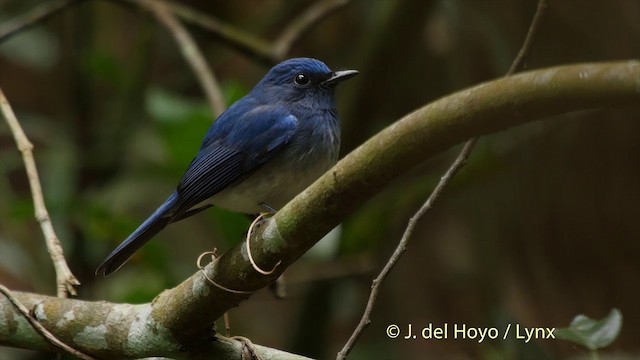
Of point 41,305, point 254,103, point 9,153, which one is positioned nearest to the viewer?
point 41,305

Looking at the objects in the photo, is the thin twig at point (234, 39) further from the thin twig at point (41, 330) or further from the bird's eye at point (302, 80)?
the thin twig at point (41, 330)

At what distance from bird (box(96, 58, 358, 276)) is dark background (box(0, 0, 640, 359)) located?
61 cm

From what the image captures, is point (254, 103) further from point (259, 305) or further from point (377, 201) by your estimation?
point (259, 305)

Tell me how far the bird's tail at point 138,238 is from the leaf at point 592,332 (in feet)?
4.42

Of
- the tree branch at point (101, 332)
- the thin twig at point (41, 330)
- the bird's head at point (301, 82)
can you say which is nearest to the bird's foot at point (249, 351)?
the tree branch at point (101, 332)

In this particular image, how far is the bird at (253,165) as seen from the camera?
2840 millimetres

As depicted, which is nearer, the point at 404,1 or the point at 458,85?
the point at 404,1

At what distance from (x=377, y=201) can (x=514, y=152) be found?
2.77 feet

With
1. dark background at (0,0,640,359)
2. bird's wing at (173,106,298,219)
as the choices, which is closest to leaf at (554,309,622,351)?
bird's wing at (173,106,298,219)

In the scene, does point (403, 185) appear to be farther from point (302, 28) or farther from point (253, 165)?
point (253, 165)

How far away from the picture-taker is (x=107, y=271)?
2.83 m

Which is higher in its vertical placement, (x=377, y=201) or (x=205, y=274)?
(x=377, y=201)

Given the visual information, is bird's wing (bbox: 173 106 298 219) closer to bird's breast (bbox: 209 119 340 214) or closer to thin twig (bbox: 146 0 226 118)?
bird's breast (bbox: 209 119 340 214)

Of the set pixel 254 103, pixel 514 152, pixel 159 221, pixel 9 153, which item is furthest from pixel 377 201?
pixel 9 153
